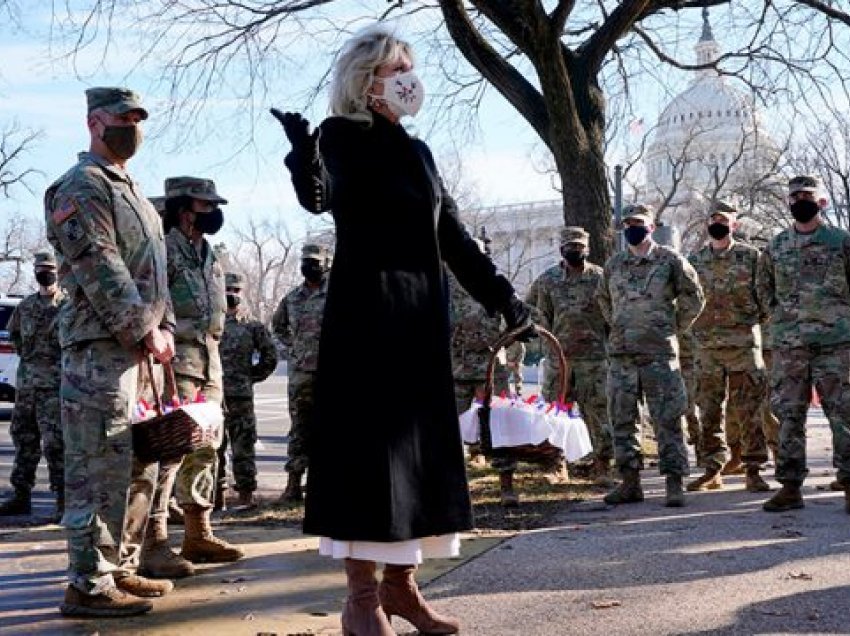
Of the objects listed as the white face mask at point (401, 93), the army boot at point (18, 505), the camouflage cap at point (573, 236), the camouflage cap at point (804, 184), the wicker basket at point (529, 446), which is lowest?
the army boot at point (18, 505)

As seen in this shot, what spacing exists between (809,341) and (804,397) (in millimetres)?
394

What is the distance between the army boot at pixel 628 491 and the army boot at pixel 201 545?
334cm

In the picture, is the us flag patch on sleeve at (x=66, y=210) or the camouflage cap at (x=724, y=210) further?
the camouflage cap at (x=724, y=210)

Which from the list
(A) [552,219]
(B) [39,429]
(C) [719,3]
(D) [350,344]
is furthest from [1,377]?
(A) [552,219]

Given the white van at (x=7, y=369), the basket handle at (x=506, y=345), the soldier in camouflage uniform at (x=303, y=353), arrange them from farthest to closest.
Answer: the white van at (x=7, y=369)
the soldier in camouflage uniform at (x=303, y=353)
the basket handle at (x=506, y=345)

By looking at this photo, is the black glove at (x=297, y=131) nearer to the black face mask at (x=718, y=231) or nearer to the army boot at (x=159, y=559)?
the army boot at (x=159, y=559)

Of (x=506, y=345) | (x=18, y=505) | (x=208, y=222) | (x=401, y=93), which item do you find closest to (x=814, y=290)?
(x=506, y=345)

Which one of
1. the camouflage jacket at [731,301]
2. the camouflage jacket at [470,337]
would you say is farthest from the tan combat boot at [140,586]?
the camouflage jacket at [731,301]

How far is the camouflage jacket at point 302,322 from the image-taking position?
30.6ft

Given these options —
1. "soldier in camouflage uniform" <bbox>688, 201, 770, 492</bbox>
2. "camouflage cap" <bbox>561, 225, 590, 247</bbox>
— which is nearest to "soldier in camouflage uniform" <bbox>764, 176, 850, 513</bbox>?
"soldier in camouflage uniform" <bbox>688, 201, 770, 492</bbox>

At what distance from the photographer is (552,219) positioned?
8156 cm

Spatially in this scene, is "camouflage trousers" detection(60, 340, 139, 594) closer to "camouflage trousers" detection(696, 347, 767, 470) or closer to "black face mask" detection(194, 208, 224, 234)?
"black face mask" detection(194, 208, 224, 234)

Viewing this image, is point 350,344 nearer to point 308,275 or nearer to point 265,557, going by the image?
point 265,557

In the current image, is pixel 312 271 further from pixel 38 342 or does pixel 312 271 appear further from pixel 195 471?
pixel 195 471
